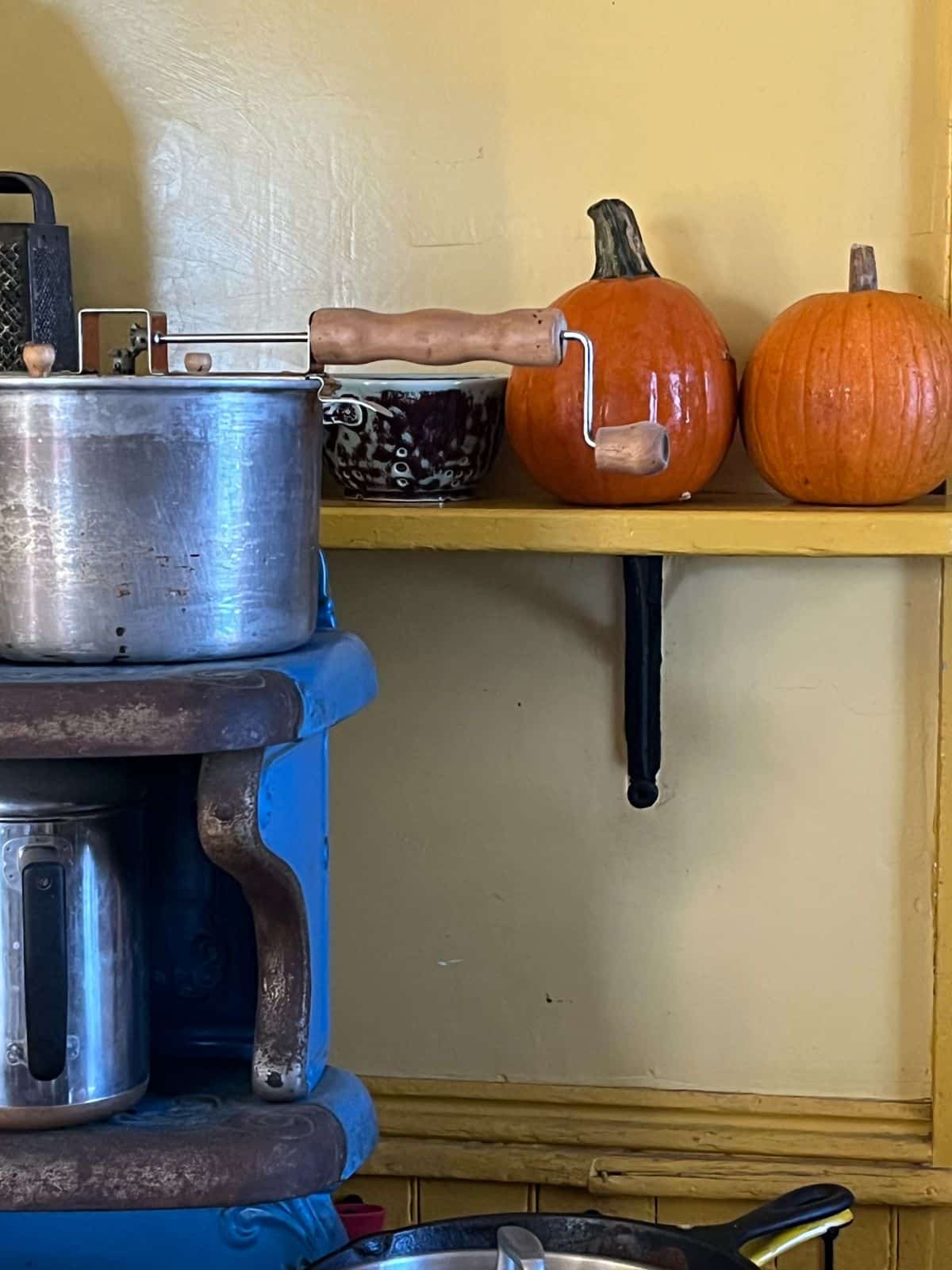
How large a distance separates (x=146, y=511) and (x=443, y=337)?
241 mm

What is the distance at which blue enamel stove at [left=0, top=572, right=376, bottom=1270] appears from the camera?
36.4 inches

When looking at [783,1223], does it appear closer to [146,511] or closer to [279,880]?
[279,880]

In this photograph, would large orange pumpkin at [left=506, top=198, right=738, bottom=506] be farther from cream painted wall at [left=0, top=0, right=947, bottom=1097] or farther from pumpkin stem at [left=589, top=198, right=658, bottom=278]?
cream painted wall at [left=0, top=0, right=947, bottom=1097]

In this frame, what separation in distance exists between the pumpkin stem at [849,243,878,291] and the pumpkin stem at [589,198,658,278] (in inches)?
6.3

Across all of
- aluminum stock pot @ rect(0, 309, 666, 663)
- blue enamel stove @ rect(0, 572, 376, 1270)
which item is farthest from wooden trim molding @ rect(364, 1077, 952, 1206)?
aluminum stock pot @ rect(0, 309, 666, 663)

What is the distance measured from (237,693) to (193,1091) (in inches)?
12.2

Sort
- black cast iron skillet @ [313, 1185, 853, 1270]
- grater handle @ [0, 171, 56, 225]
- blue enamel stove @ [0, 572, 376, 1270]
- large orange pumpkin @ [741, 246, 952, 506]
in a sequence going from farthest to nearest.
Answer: grater handle @ [0, 171, 56, 225]
large orange pumpkin @ [741, 246, 952, 506]
black cast iron skillet @ [313, 1185, 853, 1270]
blue enamel stove @ [0, 572, 376, 1270]

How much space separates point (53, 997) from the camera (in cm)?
99

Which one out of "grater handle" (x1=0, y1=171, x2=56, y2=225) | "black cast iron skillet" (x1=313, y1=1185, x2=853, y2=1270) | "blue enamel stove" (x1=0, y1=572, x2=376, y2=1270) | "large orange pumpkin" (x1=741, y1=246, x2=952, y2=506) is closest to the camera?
"blue enamel stove" (x1=0, y1=572, x2=376, y2=1270)

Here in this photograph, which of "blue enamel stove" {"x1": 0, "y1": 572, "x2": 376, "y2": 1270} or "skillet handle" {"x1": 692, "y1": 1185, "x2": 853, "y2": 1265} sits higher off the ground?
"blue enamel stove" {"x1": 0, "y1": 572, "x2": 376, "y2": 1270}

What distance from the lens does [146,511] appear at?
37.2 inches

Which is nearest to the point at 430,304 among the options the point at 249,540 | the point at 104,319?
the point at 104,319

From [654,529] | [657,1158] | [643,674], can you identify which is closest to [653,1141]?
[657,1158]

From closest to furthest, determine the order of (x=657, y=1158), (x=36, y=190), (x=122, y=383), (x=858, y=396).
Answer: (x=122, y=383) → (x=858, y=396) → (x=36, y=190) → (x=657, y=1158)
